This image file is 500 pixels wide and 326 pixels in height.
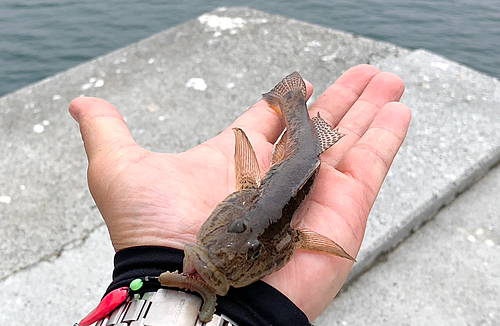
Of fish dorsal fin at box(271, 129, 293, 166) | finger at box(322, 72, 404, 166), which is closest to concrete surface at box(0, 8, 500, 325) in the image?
finger at box(322, 72, 404, 166)

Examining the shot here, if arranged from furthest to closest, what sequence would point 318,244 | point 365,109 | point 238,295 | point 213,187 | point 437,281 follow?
point 365,109
point 437,281
point 213,187
point 318,244
point 238,295

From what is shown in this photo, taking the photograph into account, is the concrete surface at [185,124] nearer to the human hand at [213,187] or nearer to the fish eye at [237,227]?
the human hand at [213,187]

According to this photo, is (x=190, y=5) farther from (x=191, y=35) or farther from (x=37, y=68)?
(x=191, y=35)

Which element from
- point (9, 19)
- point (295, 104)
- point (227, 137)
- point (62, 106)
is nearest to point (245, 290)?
point (227, 137)

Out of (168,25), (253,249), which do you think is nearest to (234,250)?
(253,249)

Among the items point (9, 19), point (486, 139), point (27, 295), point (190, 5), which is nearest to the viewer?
point (27, 295)

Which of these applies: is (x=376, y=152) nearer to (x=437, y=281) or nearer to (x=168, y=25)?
(x=437, y=281)

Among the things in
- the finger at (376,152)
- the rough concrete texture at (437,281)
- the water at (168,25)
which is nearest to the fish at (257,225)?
the finger at (376,152)
